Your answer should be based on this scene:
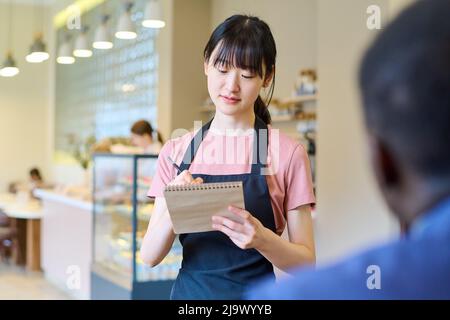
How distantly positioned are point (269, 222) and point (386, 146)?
0.76m

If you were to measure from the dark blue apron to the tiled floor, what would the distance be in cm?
386

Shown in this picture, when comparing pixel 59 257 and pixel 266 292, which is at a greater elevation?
pixel 266 292

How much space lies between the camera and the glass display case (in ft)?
11.0

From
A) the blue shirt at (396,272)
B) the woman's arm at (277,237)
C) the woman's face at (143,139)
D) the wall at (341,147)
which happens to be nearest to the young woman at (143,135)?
the woman's face at (143,139)

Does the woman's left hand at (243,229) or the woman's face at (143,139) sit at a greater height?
the woman's face at (143,139)

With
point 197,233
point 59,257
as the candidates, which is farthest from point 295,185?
point 59,257

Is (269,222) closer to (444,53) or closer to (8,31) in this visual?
(444,53)

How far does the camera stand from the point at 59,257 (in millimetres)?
5043

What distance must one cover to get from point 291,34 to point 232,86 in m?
3.83

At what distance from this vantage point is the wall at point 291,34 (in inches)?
181

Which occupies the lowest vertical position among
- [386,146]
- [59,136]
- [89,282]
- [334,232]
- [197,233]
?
[89,282]

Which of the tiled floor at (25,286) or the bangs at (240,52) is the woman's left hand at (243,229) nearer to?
the bangs at (240,52)

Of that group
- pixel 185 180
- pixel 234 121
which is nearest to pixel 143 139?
pixel 234 121

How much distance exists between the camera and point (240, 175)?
44.9 inches
